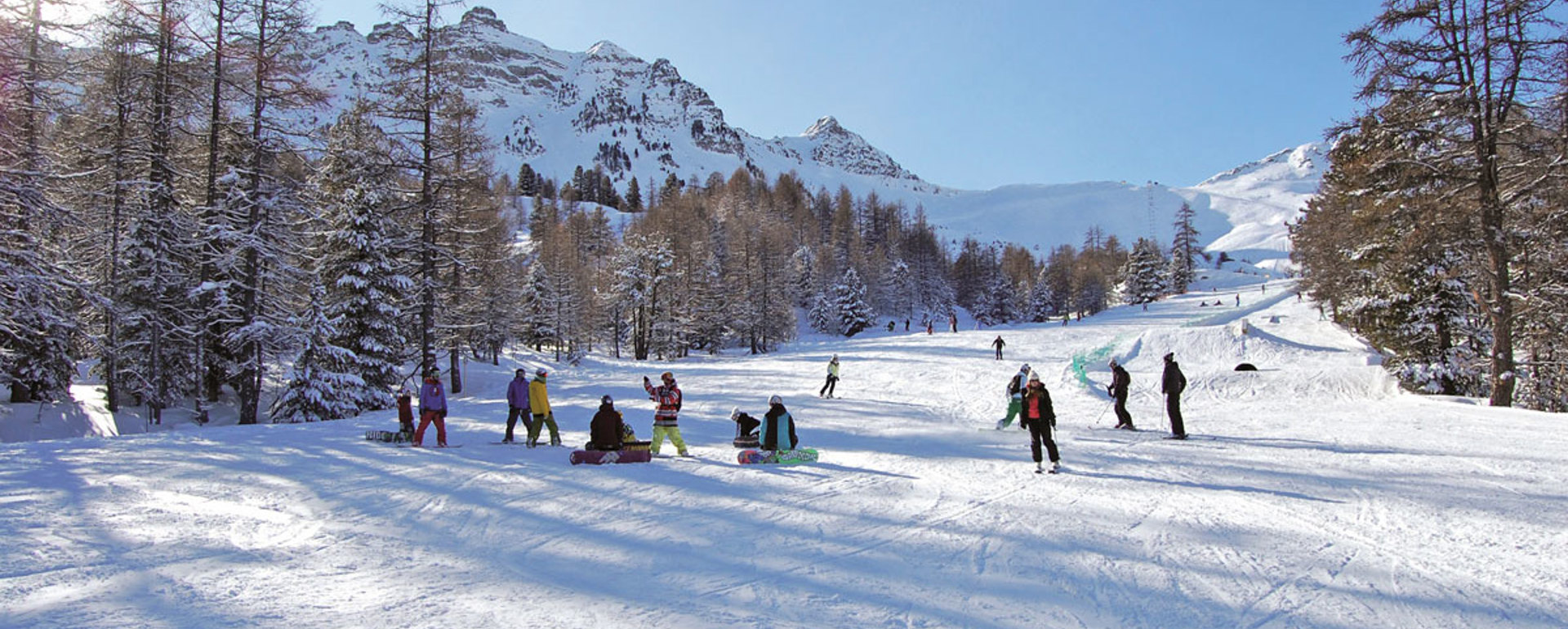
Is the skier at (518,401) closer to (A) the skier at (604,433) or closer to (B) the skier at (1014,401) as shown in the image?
(A) the skier at (604,433)

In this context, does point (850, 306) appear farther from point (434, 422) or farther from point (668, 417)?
point (434, 422)

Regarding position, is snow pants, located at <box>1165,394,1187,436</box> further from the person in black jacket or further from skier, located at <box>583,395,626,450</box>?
skier, located at <box>583,395,626,450</box>

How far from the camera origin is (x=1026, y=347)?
3759 centimetres

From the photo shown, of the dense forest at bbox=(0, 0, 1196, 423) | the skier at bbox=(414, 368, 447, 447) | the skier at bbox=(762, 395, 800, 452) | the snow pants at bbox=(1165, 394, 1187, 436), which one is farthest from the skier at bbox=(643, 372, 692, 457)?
the dense forest at bbox=(0, 0, 1196, 423)

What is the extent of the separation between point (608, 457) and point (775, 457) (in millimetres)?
2554

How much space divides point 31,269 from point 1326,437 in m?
24.4

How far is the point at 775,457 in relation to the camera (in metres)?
10.6

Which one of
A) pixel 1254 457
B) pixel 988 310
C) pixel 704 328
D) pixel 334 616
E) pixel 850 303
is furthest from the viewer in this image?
pixel 988 310

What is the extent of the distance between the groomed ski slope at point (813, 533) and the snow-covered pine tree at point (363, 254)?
8.43 m

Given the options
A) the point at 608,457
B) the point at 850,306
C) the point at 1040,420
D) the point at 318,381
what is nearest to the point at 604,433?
the point at 608,457

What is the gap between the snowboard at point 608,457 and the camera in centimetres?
1017

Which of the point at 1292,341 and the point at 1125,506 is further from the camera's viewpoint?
the point at 1292,341

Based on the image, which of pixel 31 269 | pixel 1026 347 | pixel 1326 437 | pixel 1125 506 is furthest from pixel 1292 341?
pixel 31 269

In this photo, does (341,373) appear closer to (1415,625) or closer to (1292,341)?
(1415,625)
